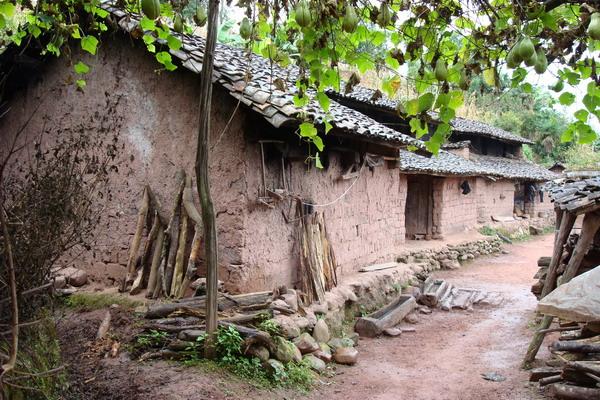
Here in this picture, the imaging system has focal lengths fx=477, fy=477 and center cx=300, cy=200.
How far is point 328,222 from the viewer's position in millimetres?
7812

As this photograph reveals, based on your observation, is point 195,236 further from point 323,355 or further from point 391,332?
point 391,332

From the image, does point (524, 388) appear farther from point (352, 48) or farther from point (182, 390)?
point (352, 48)

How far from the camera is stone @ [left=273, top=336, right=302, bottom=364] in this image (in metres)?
5.14

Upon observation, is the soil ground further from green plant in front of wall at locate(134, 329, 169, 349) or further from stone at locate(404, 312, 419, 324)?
green plant in front of wall at locate(134, 329, 169, 349)

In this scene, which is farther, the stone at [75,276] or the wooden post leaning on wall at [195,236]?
the stone at [75,276]

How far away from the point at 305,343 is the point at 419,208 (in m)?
10.2

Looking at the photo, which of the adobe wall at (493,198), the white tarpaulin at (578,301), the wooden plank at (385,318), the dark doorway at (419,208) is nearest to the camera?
the white tarpaulin at (578,301)

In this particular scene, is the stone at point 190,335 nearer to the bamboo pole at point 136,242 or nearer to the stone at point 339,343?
the bamboo pole at point 136,242

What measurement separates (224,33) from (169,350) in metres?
16.8

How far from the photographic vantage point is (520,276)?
12.8 metres

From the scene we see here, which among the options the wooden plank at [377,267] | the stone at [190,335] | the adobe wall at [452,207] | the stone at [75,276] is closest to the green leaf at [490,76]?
the stone at [190,335]

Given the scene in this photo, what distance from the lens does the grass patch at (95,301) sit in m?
6.01

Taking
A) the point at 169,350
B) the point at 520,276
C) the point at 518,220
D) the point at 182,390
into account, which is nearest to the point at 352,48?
the point at 182,390

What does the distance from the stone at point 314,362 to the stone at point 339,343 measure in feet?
1.94
